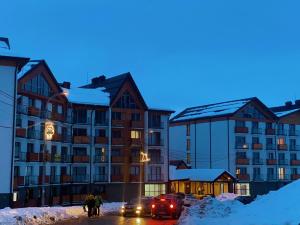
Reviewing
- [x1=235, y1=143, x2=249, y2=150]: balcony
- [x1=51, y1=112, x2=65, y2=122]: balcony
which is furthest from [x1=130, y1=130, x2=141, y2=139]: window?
[x1=235, y1=143, x2=249, y2=150]: balcony

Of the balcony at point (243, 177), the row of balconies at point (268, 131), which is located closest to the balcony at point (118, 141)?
the row of balconies at point (268, 131)

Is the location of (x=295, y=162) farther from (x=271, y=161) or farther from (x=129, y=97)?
(x=129, y=97)

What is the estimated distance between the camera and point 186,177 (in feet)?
263

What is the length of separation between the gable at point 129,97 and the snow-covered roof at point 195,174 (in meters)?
12.2

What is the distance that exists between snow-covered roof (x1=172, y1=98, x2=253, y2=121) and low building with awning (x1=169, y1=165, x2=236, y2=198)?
10.4 metres

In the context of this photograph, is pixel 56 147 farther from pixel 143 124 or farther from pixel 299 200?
pixel 299 200

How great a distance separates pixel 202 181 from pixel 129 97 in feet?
55.6

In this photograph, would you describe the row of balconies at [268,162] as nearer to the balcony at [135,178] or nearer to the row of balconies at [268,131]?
the row of balconies at [268,131]

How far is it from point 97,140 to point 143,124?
7.28 m

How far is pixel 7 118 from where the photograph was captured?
50.8 metres

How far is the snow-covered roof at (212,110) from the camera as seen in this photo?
84.5 m

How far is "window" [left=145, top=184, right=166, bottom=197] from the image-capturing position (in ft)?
239

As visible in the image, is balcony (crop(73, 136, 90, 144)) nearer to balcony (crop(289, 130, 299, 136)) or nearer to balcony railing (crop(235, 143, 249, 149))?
balcony railing (crop(235, 143, 249, 149))

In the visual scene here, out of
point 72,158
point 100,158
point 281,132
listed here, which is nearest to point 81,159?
point 72,158
